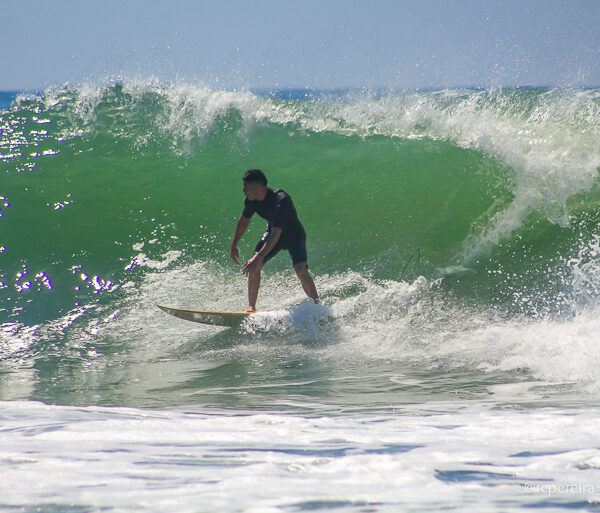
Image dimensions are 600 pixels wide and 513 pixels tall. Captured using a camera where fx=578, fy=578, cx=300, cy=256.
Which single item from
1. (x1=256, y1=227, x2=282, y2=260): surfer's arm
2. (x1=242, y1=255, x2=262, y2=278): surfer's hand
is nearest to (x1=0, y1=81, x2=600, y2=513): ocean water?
(x1=242, y1=255, x2=262, y2=278): surfer's hand

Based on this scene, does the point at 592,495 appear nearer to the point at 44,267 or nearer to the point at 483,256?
the point at 483,256

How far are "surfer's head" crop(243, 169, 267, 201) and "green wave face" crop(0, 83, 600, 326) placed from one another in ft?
5.00

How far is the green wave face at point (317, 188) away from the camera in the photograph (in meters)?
6.34

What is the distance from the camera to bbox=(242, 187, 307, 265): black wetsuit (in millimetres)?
5031

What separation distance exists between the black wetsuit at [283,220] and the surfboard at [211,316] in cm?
56

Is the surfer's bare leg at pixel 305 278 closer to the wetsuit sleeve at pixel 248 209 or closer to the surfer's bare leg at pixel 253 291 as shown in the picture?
the surfer's bare leg at pixel 253 291

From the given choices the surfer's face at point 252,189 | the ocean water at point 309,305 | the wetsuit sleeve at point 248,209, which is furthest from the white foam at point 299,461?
the wetsuit sleeve at point 248,209

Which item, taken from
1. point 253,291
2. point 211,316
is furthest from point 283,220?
point 211,316

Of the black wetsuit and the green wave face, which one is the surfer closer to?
the black wetsuit

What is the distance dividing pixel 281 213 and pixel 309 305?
2.82ft

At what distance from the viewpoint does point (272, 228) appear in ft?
16.5

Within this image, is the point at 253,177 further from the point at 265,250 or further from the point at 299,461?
the point at 299,461

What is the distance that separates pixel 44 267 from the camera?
21.5 ft

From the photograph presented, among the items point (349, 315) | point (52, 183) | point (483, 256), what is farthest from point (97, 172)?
point (483, 256)
